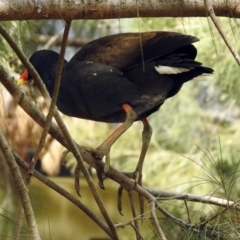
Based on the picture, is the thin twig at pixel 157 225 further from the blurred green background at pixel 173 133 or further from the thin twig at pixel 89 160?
the blurred green background at pixel 173 133

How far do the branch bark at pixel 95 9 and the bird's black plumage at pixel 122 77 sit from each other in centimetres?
55

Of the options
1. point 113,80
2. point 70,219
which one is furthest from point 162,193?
point 70,219

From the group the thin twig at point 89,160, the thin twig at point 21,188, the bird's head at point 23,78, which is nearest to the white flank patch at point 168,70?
the thin twig at point 89,160

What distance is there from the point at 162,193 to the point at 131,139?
2277mm

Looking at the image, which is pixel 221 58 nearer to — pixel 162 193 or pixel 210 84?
pixel 210 84

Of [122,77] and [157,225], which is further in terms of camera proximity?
[122,77]

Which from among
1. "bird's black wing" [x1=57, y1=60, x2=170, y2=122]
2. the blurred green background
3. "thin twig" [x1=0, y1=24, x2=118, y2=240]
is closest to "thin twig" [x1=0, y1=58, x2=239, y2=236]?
"thin twig" [x1=0, y1=24, x2=118, y2=240]

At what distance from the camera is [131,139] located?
3.90 m

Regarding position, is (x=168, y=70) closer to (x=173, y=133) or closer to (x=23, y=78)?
(x=23, y=78)

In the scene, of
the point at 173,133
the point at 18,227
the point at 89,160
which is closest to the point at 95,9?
the point at 18,227

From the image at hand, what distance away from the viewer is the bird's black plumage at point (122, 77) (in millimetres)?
1867

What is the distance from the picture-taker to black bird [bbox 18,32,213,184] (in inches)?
73.4

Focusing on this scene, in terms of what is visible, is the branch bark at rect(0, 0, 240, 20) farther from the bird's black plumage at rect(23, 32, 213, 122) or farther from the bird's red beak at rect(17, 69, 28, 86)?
the bird's red beak at rect(17, 69, 28, 86)

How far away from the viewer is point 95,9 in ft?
4.19
